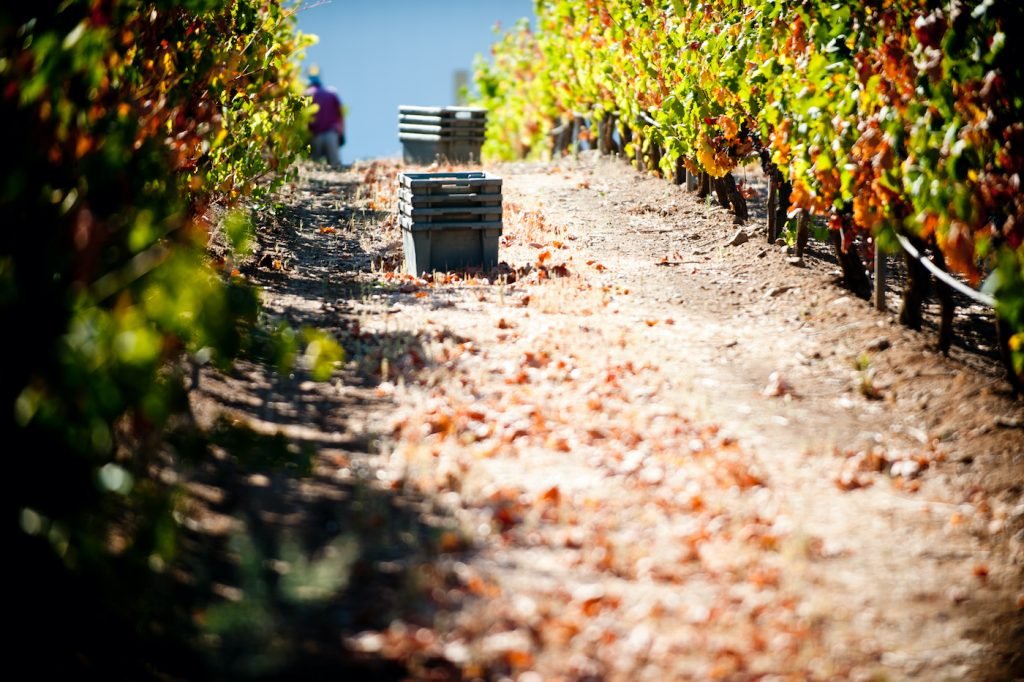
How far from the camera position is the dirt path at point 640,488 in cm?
382

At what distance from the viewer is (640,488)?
4.97 metres

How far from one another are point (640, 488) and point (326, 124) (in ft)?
47.0

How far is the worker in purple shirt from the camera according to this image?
1781cm

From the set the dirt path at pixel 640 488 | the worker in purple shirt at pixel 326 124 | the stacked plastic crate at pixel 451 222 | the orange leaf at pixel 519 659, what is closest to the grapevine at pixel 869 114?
the dirt path at pixel 640 488

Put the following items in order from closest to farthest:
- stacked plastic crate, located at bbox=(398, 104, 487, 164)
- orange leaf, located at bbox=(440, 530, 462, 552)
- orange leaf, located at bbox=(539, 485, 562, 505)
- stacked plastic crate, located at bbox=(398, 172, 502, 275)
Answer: orange leaf, located at bbox=(440, 530, 462, 552) < orange leaf, located at bbox=(539, 485, 562, 505) < stacked plastic crate, located at bbox=(398, 172, 502, 275) < stacked plastic crate, located at bbox=(398, 104, 487, 164)

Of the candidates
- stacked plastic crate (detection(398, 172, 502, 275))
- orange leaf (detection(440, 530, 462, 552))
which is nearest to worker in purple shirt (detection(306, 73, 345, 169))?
stacked plastic crate (detection(398, 172, 502, 275))

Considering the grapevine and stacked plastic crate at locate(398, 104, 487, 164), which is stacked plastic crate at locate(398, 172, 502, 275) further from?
stacked plastic crate at locate(398, 104, 487, 164)

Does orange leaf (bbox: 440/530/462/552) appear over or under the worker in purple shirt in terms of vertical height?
under

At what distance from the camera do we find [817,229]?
820cm

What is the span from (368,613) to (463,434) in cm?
180

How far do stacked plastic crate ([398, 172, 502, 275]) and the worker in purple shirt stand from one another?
343 inches

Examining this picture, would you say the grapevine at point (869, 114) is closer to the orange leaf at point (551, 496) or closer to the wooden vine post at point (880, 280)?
the wooden vine post at point (880, 280)

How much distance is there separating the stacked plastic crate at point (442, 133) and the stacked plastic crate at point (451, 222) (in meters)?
7.84

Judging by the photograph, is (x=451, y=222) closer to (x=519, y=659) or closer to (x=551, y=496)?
(x=551, y=496)
